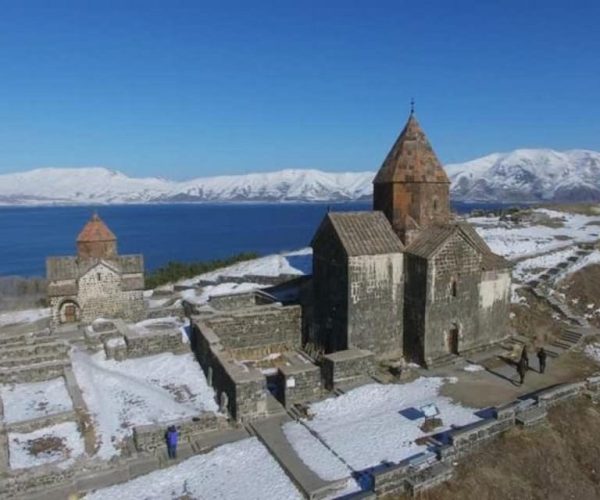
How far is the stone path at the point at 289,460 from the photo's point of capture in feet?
36.6

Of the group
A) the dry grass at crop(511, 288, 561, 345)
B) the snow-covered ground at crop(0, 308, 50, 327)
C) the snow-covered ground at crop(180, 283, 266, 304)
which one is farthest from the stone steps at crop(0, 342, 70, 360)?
the dry grass at crop(511, 288, 561, 345)

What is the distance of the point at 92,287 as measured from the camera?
989 inches

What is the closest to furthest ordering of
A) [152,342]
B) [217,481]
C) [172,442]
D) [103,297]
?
[217,481] → [172,442] → [152,342] → [103,297]

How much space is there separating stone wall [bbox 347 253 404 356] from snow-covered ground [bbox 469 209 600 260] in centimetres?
1658

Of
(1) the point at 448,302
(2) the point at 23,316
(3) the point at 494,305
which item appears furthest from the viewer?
(2) the point at 23,316

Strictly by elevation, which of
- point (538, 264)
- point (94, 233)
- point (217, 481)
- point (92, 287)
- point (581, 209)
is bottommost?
point (217, 481)

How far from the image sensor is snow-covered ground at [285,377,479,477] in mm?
12477

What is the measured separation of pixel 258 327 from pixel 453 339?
8.24 meters

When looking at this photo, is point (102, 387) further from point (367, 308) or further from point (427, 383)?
point (427, 383)

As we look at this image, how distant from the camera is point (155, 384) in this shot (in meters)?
17.5

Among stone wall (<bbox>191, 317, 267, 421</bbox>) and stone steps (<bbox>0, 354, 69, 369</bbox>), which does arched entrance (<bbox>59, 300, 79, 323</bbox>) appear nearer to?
stone steps (<bbox>0, 354, 69, 369</bbox>)

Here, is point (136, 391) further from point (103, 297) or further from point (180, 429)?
point (103, 297)

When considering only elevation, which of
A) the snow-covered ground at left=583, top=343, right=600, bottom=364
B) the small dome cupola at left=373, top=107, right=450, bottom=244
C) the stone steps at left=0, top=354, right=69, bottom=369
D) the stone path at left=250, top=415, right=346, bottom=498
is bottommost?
the stone path at left=250, top=415, right=346, bottom=498

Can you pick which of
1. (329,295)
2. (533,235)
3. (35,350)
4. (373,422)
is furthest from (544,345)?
(533,235)
